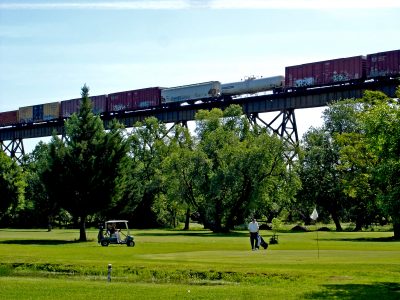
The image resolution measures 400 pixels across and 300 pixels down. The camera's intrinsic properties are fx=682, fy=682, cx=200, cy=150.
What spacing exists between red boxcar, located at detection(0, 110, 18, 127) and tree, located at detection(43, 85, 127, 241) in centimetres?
7925

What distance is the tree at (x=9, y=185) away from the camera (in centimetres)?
8112

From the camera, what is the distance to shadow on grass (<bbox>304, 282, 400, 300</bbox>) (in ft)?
64.1

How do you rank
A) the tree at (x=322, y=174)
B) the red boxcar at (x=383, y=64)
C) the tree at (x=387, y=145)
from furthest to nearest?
the tree at (x=322, y=174) → the red boxcar at (x=383, y=64) → the tree at (x=387, y=145)

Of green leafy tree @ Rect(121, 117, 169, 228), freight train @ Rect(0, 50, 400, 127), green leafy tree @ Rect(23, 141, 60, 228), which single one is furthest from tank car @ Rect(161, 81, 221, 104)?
green leafy tree @ Rect(23, 141, 60, 228)

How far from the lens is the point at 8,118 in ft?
440

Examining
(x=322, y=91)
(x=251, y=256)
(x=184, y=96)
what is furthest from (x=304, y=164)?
(x=251, y=256)

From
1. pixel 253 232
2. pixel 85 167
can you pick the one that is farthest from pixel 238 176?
pixel 253 232

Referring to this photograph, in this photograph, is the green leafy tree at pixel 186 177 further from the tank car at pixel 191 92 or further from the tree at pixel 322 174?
the tank car at pixel 191 92

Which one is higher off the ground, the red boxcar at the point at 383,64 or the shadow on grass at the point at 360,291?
the red boxcar at the point at 383,64

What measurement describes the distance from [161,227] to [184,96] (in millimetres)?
19427

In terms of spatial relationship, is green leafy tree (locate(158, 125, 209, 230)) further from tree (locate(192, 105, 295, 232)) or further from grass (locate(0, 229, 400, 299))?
grass (locate(0, 229, 400, 299))

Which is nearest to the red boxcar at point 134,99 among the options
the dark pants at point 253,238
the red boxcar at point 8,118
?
the red boxcar at point 8,118

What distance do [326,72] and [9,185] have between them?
131 feet

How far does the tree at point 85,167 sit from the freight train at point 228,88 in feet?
108
